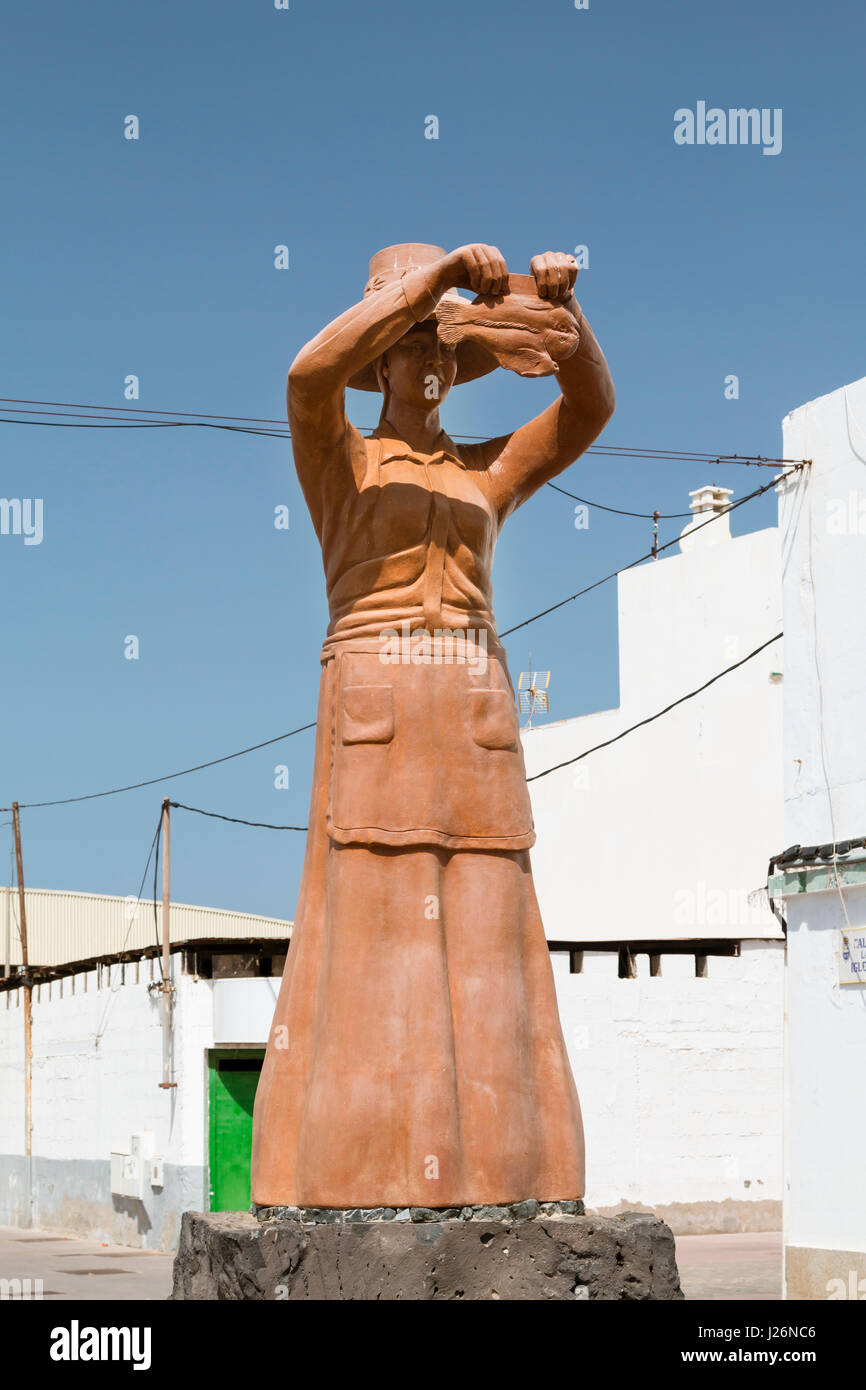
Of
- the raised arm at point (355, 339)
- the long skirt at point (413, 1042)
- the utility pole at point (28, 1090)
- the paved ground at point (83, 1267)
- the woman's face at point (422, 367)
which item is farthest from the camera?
the utility pole at point (28, 1090)

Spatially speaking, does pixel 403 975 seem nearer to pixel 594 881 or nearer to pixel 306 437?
pixel 306 437

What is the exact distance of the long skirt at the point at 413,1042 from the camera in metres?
5.37

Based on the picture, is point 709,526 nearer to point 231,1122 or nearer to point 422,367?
point 231,1122

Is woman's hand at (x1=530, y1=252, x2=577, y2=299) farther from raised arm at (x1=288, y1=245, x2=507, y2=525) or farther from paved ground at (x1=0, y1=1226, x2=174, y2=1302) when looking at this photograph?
paved ground at (x1=0, y1=1226, x2=174, y2=1302)

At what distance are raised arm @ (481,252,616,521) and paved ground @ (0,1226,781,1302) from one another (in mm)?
7071

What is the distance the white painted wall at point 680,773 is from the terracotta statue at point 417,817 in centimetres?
1629

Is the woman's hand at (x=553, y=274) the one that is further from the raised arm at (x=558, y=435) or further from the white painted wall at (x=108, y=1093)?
the white painted wall at (x=108, y=1093)

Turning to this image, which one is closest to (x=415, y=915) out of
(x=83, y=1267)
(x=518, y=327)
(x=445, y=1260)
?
(x=445, y=1260)

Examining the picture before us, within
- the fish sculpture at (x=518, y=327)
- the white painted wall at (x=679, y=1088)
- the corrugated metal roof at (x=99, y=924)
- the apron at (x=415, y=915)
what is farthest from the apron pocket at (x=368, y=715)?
the corrugated metal roof at (x=99, y=924)

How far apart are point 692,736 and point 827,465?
1217cm

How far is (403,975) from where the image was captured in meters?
5.54
